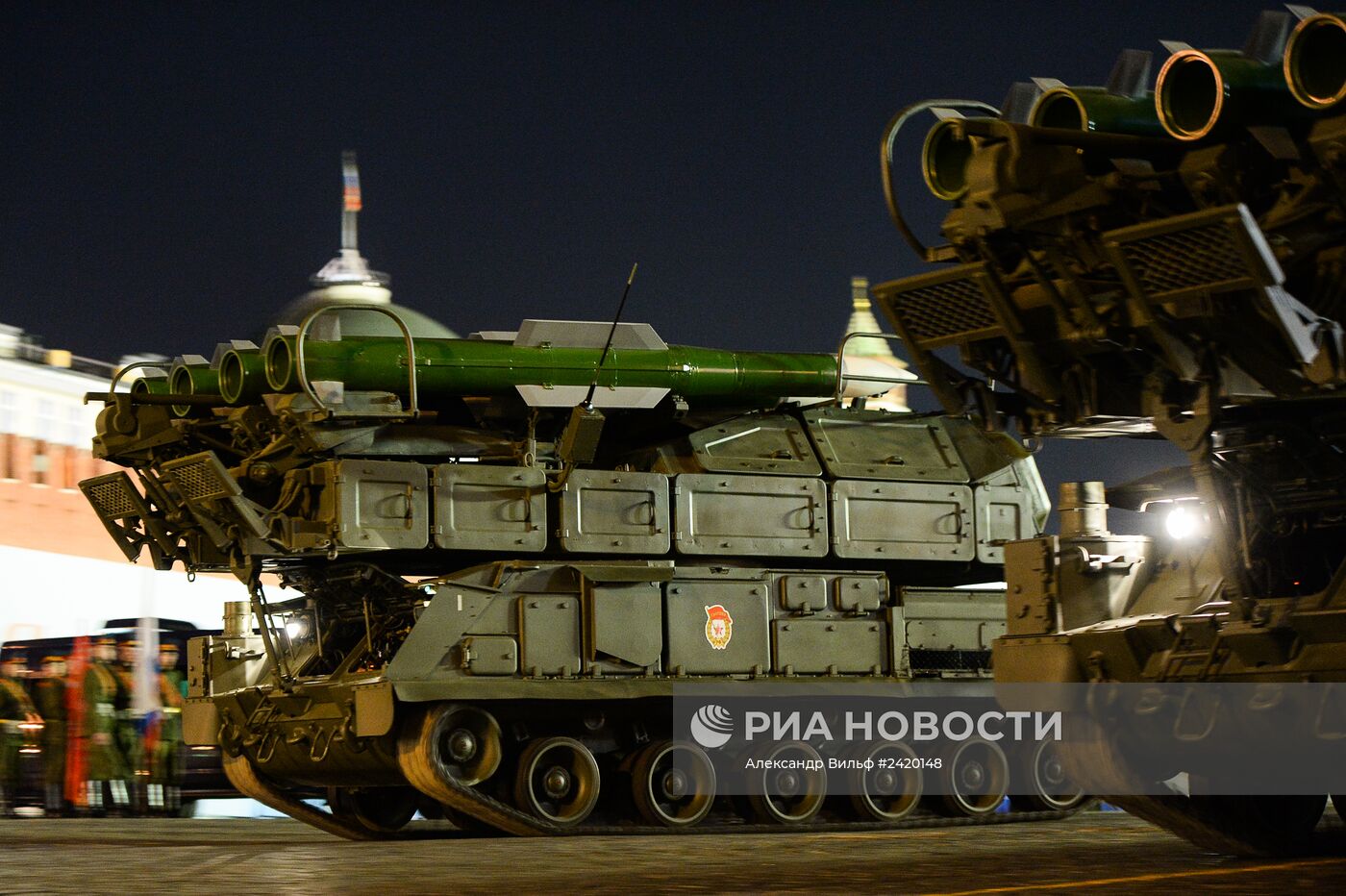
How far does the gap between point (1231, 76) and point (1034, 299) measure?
1381mm

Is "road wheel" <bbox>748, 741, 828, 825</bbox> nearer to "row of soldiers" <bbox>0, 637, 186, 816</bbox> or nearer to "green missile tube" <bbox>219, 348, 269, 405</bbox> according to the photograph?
"green missile tube" <bbox>219, 348, 269, 405</bbox>

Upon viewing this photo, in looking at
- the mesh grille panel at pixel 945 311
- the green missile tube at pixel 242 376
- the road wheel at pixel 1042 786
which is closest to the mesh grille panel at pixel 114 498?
the green missile tube at pixel 242 376

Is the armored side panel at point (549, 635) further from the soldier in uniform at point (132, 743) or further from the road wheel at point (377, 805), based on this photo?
the soldier in uniform at point (132, 743)

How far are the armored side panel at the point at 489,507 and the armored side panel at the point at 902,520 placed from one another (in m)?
2.52

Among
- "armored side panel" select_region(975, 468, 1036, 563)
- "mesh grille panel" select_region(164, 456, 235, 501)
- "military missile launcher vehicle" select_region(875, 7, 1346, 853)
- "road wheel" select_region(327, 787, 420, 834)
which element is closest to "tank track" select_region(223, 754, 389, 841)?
"road wheel" select_region(327, 787, 420, 834)

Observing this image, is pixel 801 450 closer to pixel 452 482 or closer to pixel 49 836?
pixel 452 482

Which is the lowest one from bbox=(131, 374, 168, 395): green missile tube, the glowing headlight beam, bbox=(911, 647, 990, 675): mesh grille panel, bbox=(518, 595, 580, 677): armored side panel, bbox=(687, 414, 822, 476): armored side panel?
bbox=(911, 647, 990, 675): mesh grille panel

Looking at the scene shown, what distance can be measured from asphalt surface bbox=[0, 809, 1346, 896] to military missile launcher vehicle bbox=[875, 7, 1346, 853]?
0.62m

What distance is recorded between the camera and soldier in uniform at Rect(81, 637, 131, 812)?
20.0 meters

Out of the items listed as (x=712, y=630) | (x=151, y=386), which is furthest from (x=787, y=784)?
(x=151, y=386)

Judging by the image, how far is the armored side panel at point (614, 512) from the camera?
1461 centimetres

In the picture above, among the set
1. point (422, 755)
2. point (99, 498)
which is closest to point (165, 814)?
point (99, 498)

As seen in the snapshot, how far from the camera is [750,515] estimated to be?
15.2m

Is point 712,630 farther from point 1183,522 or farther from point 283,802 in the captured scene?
point 1183,522
